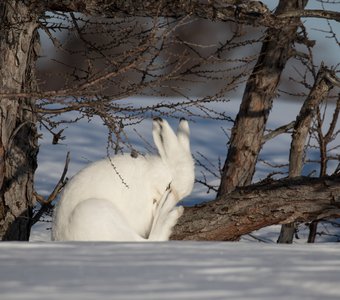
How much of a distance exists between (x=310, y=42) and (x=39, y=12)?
305 cm

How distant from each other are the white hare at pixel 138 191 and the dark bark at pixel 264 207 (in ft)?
1.20

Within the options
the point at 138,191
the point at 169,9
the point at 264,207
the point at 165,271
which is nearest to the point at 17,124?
the point at 169,9

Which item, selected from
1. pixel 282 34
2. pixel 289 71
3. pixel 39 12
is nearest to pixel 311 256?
pixel 39 12

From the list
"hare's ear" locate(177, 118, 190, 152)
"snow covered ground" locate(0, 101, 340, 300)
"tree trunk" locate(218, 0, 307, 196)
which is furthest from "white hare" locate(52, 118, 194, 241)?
"tree trunk" locate(218, 0, 307, 196)

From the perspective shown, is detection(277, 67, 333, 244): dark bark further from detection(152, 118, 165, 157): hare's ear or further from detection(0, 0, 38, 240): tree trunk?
detection(152, 118, 165, 157): hare's ear

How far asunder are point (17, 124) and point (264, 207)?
2.35 m

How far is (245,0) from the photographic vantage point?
6246 millimetres

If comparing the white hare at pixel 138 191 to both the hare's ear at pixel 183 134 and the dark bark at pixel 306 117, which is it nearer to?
the hare's ear at pixel 183 134

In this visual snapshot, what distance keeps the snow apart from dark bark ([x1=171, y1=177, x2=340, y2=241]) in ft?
5.21

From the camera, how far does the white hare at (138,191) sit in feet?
15.1

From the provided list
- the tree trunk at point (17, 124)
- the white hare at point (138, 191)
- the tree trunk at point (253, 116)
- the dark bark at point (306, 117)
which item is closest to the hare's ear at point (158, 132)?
the white hare at point (138, 191)

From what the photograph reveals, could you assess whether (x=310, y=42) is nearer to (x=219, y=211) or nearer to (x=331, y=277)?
(x=219, y=211)

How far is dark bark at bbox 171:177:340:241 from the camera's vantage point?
16.8ft

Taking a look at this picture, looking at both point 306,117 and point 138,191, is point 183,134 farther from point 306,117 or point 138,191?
point 306,117
